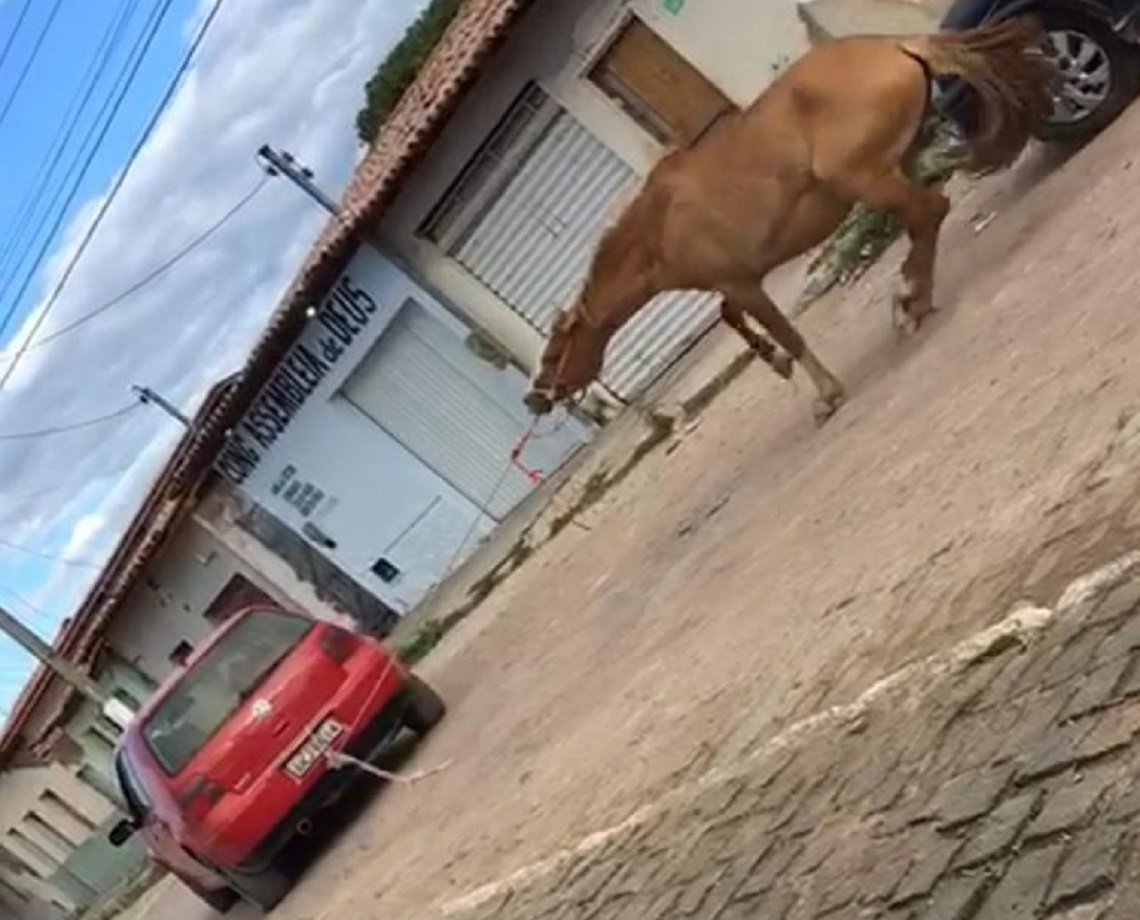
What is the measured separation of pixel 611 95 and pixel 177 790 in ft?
37.4

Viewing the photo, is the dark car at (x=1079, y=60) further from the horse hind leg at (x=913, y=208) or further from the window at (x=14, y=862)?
the window at (x=14, y=862)

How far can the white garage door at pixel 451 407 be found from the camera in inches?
1090

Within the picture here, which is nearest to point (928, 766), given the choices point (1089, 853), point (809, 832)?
point (809, 832)

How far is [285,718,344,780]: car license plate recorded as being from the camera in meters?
15.5

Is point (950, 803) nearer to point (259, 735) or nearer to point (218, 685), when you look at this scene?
point (259, 735)

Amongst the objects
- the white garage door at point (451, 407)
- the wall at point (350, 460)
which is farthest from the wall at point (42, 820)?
the white garage door at point (451, 407)

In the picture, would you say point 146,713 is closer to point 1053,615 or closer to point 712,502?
point 712,502

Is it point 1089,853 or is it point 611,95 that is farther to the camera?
point 611,95

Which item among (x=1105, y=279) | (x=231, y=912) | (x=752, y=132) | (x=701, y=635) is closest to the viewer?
(x=1105, y=279)

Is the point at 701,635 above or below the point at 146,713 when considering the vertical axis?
below

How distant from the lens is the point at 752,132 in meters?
12.7

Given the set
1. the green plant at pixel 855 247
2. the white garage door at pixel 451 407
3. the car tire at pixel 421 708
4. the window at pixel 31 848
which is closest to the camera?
the car tire at pixel 421 708

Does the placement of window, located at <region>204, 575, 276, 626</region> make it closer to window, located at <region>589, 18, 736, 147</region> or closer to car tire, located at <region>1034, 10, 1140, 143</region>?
window, located at <region>589, 18, 736, 147</region>

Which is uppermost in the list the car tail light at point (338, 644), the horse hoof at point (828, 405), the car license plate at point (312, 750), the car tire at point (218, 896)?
the car tail light at point (338, 644)
